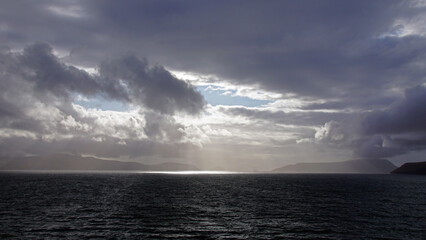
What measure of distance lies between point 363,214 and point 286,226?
79.6ft

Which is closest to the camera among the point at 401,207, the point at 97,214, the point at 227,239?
the point at 227,239

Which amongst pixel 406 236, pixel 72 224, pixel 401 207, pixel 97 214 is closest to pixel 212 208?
pixel 97 214

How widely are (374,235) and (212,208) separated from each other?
36547mm

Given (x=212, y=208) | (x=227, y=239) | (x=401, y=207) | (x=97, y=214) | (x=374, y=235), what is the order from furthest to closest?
(x=401, y=207), (x=212, y=208), (x=97, y=214), (x=374, y=235), (x=227, y=239)

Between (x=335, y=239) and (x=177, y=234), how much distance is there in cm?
2370

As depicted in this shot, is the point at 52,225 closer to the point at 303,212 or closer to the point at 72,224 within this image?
the point at 72,224

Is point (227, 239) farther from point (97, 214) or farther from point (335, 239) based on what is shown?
point (97, 214)

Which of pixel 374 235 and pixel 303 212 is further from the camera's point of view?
pixel 303 212

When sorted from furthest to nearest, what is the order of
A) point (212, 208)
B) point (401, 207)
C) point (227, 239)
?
point (401, 207) < point (212, 208) < point (227, 239)

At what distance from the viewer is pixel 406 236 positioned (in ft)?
160

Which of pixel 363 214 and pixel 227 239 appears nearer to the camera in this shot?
pixel 227 239

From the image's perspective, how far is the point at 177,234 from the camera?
48.0 meters

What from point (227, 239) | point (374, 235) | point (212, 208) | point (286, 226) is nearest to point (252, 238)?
point (227, 239)

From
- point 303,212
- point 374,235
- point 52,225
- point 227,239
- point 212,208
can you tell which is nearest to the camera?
point 227,239
